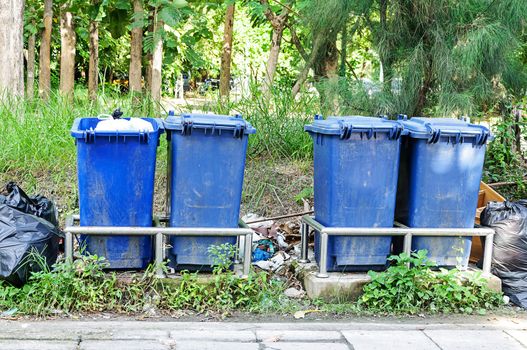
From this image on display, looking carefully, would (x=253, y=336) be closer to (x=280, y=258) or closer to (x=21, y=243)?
(x=280, y=258)

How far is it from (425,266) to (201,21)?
6924 mm

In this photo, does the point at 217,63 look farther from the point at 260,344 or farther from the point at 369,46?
the point at 260,344

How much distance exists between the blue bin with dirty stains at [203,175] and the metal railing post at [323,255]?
637mm

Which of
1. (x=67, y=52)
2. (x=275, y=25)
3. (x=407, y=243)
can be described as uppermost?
(x=275, y=25)

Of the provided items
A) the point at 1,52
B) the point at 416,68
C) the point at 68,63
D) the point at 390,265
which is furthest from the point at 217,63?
the point at 390,265

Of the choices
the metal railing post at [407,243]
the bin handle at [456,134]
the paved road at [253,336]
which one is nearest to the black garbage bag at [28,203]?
the paved road at [253,336]

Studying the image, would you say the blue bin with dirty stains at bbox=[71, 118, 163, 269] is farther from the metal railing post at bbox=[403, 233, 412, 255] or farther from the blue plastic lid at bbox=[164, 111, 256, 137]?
the metal railing post at bbox=[403, 233, 412, 255]

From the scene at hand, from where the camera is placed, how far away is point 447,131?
4715 mm

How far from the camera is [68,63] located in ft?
38.2

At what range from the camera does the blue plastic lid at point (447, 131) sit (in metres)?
4.71

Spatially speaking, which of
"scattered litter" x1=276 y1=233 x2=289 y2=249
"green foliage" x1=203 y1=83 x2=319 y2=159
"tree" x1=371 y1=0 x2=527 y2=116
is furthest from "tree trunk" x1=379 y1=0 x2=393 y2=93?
"scattered litter" x1=276 y1=233 x2=289 y2=249

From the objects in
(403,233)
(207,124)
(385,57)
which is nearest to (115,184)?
(207,124)

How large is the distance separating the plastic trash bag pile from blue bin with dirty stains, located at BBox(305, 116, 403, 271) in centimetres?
201

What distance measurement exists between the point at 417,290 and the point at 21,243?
2792mm
